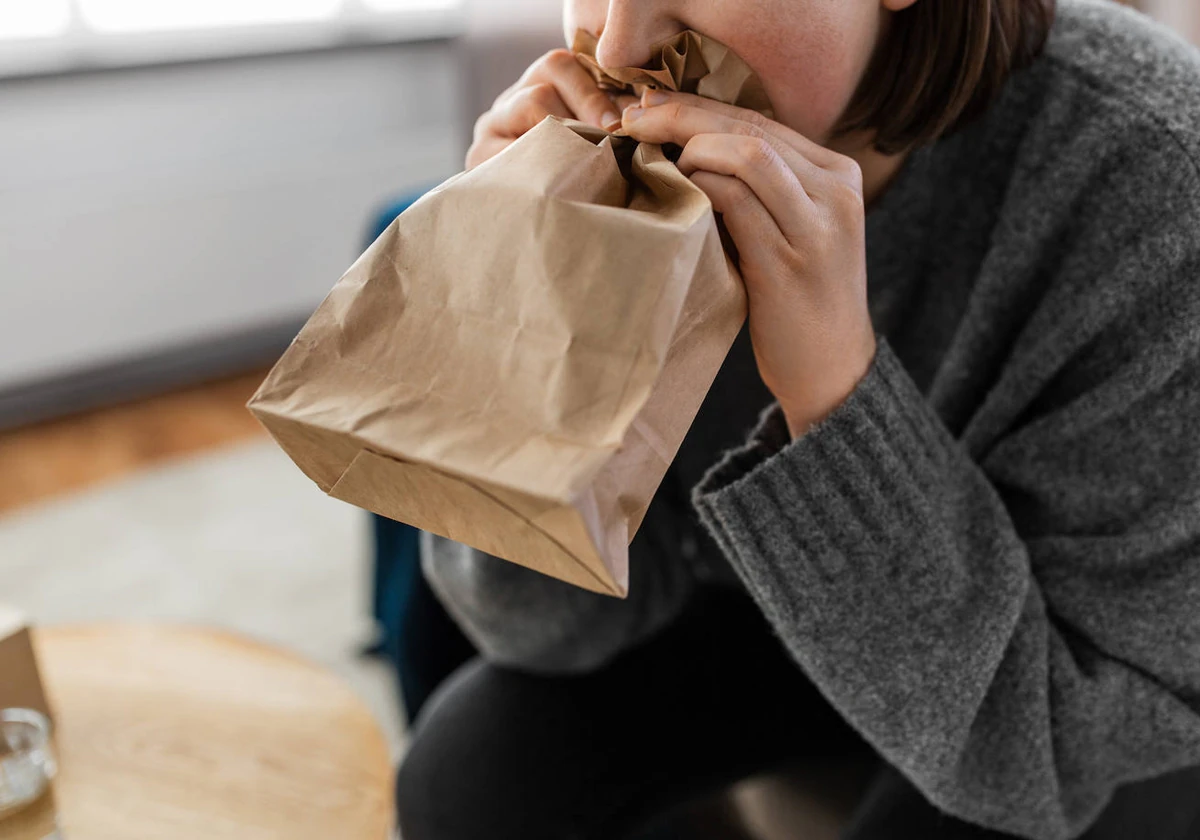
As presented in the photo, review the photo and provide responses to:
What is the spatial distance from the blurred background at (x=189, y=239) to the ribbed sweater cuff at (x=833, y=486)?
4.20ft

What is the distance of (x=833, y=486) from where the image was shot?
62 centimetres

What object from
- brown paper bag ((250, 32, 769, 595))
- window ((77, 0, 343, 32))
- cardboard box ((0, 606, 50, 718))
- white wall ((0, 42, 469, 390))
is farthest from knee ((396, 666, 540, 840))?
window ((77, 0, 343, 32))

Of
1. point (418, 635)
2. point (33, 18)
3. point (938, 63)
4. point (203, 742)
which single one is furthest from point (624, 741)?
point (33, 18)

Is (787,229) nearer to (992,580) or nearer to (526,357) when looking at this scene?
(526,357)

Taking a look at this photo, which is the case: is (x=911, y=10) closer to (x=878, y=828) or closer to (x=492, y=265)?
(x=492, y=265)

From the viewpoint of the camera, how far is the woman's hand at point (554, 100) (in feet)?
2.16

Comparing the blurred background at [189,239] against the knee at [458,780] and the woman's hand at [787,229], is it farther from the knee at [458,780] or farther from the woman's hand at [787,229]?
the woman's hand at [787,229]

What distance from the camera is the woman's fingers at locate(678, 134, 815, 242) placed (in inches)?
20.9

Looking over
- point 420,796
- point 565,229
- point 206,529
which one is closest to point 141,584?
point 206,529

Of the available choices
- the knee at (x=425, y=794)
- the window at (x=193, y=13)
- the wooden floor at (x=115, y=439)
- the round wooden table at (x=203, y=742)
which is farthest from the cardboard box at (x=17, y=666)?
the window at (x=193, y=13)

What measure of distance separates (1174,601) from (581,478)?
→ 0.43 meters

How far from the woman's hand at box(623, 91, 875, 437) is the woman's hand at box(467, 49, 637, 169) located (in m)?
0.05

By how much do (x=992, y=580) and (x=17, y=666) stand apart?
0.71m

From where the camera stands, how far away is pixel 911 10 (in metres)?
0.65
